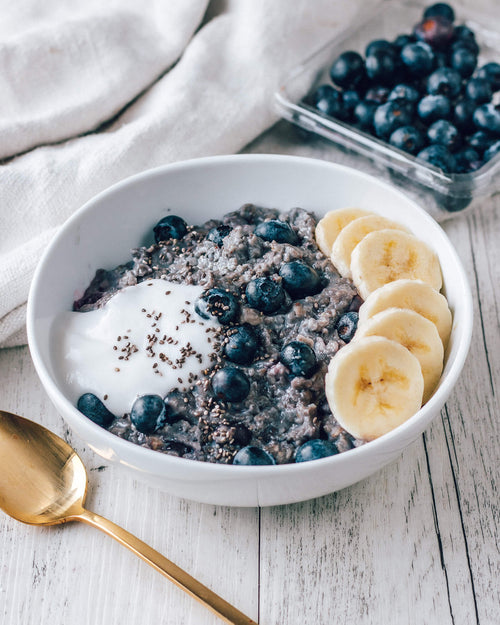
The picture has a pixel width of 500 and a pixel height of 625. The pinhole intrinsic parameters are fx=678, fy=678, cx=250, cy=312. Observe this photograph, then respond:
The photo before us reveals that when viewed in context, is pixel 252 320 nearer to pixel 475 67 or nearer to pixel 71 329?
pixel 71 329

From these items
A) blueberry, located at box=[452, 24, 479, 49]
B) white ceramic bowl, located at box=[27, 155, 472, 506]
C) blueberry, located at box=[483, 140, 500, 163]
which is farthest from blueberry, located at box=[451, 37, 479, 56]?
white ceramic bowl, located at box=[27, 155, 472, 506]

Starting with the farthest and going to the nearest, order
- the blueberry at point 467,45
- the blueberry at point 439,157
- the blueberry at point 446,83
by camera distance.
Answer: the blueberry at point 467,45 < the blueberry at point 446,83 < the blueberry at point 439,157

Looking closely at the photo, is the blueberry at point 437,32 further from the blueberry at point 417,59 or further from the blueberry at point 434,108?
the blueberry at point 434,108

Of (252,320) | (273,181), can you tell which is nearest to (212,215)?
(273,181)

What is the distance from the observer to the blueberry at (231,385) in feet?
4.50

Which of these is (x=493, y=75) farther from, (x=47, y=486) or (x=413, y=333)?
(x=47, y=486)

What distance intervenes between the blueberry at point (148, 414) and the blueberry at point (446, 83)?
62.8 inches

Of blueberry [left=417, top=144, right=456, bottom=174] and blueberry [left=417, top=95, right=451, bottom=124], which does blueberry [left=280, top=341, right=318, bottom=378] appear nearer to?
blueberry [left=417, top=144, right=456, bottom=174]

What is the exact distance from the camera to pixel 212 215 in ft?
6.08

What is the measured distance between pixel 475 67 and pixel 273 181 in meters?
1.14

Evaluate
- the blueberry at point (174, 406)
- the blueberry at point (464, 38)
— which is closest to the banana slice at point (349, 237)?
the blueberry at point (174, 406)

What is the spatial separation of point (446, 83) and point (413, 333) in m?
1.31

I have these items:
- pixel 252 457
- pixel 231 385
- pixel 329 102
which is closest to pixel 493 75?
pixel 329 102

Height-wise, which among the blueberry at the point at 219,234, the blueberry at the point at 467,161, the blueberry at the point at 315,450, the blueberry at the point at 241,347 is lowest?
the blueberry at the point at 467,161
